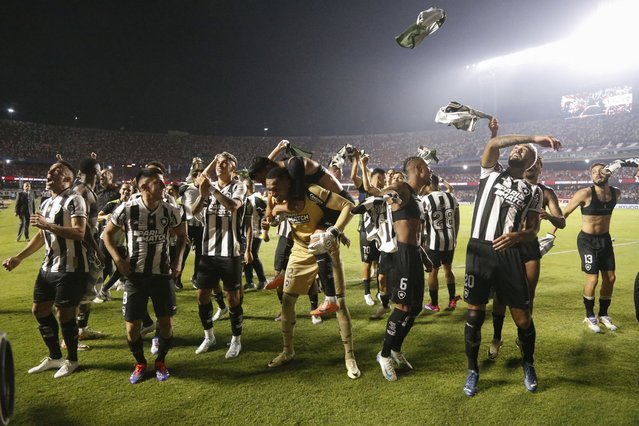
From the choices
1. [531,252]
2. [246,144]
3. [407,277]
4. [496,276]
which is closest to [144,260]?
[407,277]

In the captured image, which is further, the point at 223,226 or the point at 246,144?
the point at 246,144

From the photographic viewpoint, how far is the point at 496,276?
386 cm

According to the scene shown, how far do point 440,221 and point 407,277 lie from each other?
2.77 meters

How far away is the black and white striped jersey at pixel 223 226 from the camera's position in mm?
4969

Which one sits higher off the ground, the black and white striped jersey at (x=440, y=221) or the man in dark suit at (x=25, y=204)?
the man in dark suit at (x=25, y=204)

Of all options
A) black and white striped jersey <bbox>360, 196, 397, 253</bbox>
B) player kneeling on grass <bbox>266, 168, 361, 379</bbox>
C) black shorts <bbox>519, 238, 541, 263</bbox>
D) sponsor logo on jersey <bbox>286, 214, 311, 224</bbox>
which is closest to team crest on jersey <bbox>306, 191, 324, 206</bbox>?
player kneeling on grass <bbox>266, 168, 361, 379</bbox>

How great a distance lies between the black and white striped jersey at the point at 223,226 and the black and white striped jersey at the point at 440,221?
3290mm

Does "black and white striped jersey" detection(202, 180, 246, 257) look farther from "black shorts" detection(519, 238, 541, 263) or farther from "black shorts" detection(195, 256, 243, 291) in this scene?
"black shorts" detection(519, 238, 541, 263)

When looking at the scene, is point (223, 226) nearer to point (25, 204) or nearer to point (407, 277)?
point (407, 277)

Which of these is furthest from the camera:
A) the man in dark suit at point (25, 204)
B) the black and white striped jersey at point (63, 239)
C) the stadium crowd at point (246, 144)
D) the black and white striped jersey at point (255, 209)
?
the stadium crowd at point (246, 144)

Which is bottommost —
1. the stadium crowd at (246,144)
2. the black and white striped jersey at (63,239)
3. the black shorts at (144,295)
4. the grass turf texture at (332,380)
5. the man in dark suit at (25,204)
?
the grass turf texture at (332,380)

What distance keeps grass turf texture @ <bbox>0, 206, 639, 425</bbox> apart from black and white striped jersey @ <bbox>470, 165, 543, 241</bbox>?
160cm

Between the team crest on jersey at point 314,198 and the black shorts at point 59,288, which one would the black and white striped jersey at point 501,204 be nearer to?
the team crest on jersey at point 314,198

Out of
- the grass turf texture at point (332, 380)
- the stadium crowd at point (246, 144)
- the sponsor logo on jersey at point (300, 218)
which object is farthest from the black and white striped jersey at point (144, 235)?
the stadium crowd at point (246, 144)
